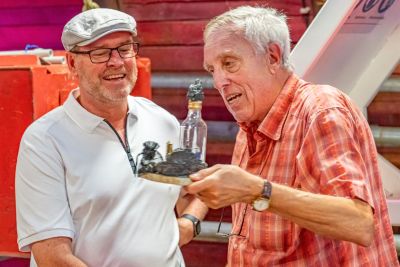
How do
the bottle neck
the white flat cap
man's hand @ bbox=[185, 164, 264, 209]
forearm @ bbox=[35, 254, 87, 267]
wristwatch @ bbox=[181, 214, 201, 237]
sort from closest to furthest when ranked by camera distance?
man's hand @ bbox=[185, 164, 264, 209] → the bottle neck → forearm @ bbox=[35, 254, 87, 267] → the white flat cap → wristwatch @ bbox=[181, 214, 201, 237]

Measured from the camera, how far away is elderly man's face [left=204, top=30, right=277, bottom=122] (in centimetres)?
198

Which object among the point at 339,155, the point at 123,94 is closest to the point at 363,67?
the point at 123,94

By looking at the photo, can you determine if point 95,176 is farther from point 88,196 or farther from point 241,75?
point 241,75

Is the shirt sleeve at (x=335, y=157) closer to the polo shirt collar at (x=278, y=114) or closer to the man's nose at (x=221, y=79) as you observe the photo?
the polo shirt collar at (x=278, y=114)

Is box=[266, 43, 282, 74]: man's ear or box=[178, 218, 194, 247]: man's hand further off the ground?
box=[266, 43, 282, 74]: man's ear

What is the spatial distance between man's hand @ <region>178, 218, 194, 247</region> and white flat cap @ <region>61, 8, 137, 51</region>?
734mm

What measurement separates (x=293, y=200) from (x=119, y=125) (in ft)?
3.12

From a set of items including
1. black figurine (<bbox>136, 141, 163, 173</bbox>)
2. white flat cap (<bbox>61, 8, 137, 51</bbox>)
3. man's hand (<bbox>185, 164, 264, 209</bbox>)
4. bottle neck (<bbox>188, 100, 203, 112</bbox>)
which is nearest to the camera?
man's hand (<bbox>185, 164, 264, 209</bbox>)

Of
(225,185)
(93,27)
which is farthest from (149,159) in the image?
(93,27)

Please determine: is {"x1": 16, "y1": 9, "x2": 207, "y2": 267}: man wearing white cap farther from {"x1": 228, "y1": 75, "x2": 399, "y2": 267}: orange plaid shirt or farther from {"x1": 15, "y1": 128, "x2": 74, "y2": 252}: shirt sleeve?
{"x1": 228, "y1": 75, "x2": 399, "y2": 267}: orange plaid shirt

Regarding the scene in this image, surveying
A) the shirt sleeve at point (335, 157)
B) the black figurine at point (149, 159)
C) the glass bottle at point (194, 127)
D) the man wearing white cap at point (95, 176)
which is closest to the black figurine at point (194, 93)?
the glass bottle at point (194, 127)

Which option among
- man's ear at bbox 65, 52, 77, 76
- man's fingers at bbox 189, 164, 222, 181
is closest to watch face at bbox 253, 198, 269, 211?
man's fingers at bbox 189, 164, 222, 181

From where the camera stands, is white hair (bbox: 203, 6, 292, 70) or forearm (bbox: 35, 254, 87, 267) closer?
white hair (bbox: 203, 6, 292, 70)

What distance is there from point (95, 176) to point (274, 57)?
76cm
